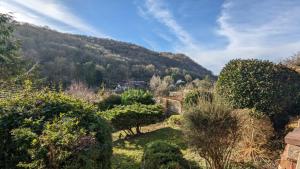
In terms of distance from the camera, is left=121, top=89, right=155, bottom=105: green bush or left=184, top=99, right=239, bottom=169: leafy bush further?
left=121, top=89, right=155, bottom=105: green bush

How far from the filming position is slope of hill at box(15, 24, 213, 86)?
37.9 m

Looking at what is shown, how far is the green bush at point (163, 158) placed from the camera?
594 cm

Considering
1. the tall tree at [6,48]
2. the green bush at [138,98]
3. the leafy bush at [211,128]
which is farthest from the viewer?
the green bush at [138,98]

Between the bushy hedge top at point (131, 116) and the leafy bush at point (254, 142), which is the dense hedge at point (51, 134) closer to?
the leafy bush at point (254, 142)

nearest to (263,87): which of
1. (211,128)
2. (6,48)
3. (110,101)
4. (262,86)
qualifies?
(262,86)

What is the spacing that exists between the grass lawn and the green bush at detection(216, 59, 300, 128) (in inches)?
99.2

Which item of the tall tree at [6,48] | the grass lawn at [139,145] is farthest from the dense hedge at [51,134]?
the tall tree at [6,48]

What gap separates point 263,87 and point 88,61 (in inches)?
1480

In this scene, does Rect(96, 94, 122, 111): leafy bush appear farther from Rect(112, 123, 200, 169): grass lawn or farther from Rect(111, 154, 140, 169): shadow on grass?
Rect(111, 154, 140, 169): shadow on grass

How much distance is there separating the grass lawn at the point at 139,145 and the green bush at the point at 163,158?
66.4 inches

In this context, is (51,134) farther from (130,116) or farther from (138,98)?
Result: (138,98)

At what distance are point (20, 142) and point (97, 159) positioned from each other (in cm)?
120

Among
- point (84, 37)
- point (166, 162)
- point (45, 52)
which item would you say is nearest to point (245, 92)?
point (166, 162)

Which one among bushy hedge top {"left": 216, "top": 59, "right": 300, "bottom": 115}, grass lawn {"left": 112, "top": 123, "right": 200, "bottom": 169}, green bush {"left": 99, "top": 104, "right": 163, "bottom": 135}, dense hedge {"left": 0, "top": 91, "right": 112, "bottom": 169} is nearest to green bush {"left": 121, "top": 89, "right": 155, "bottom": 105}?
grass lawn {"left": 112, "top": 123, "right": 200, "bottom": 169}
